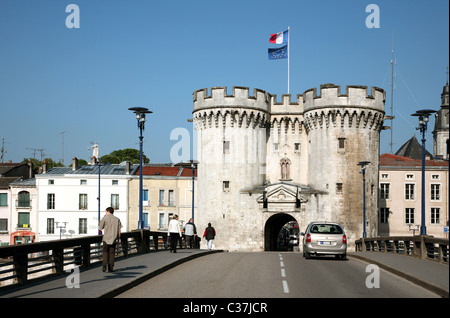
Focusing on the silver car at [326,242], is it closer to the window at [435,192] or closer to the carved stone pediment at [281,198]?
the carved stone pediment at [281,198]

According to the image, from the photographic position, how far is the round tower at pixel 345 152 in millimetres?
51250

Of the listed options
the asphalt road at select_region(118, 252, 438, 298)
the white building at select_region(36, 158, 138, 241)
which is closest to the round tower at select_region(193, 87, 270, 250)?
the white building at select_region(36, 158, 138, 241)

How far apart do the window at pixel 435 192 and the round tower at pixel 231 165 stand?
3008cm

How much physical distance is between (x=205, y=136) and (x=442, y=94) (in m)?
79.1

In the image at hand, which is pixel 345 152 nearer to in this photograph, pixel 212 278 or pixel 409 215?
pixel 409 215

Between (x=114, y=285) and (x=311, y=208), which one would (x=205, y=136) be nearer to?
(x=311, y=208)

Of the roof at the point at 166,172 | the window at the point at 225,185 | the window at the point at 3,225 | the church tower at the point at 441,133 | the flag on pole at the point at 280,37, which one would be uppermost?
the flag on pole at the point at 280,37

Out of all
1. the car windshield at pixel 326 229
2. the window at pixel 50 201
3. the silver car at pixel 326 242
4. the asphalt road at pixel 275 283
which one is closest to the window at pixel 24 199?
the window at pixel 50 201

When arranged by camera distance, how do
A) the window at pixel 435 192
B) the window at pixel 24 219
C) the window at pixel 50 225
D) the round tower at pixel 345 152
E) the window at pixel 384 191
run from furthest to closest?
the window at pixel 384 191, the window at pixel 435 192, the window at pixel 24 219, the window at pixel 50 225, the round tower at pixel 345 152

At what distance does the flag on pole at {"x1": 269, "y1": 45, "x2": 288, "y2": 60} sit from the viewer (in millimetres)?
54875

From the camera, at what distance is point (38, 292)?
13.1 metres

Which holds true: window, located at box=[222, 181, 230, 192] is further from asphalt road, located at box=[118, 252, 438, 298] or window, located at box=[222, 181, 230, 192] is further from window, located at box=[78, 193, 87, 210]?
asphalt road, located at box=[118, 252, 438, 298]

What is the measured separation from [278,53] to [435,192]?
31.9m

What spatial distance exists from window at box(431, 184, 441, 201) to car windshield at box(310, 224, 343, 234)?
52.9m
